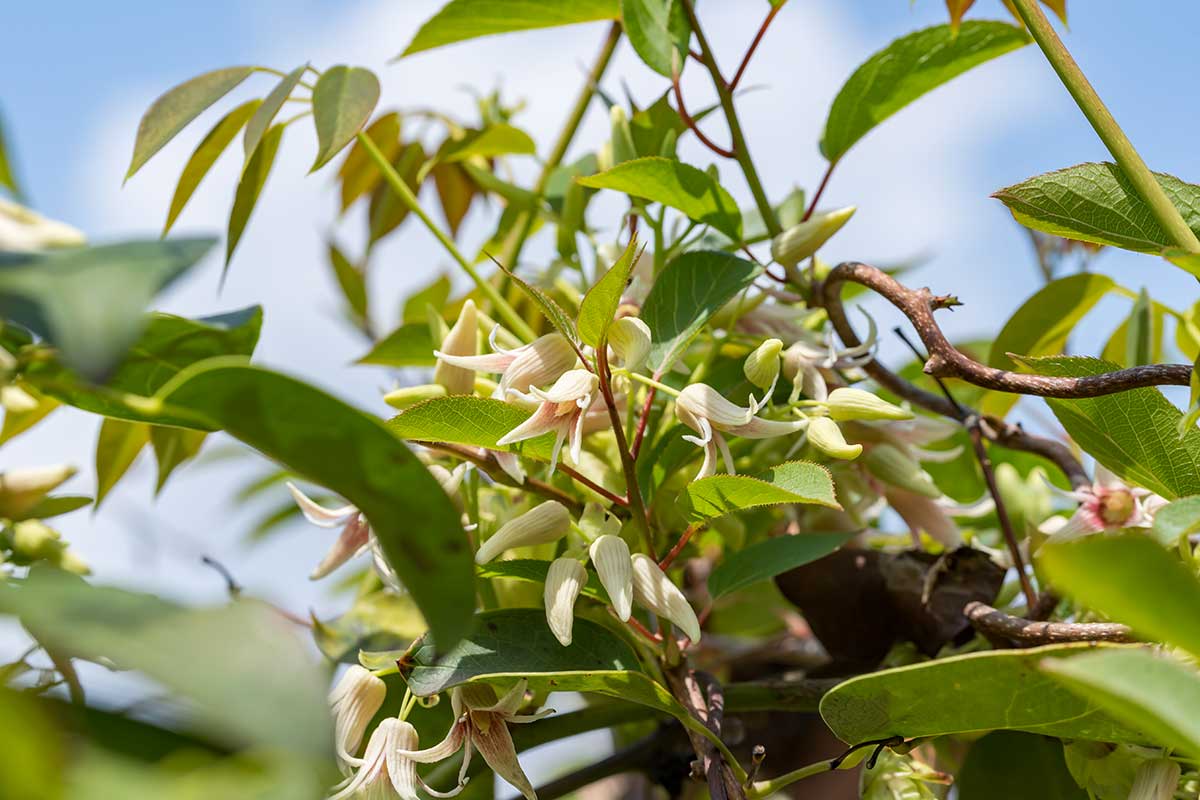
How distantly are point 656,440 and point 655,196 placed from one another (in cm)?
12

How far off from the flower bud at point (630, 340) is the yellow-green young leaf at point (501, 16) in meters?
0.28

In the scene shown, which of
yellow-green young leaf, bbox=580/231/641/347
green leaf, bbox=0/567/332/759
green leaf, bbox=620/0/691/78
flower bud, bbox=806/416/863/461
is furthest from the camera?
green leaf, bbox=620/0/691/78

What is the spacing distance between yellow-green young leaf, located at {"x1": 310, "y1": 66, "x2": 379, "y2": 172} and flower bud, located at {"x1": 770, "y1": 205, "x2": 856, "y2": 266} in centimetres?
22

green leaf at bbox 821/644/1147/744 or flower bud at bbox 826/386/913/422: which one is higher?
flower bud at bbox 826/386/913/422

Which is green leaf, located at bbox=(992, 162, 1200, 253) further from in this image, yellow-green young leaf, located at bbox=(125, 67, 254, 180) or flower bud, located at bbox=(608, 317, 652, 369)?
yellow-green young leaf, located at bbox=(125, 67, 254, 180)

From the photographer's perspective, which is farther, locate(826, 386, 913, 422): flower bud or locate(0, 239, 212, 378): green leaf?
locate(826, 386, 913, 422): flower bud

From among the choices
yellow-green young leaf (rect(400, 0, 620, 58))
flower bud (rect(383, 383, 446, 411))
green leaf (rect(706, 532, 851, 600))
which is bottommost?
green leaf (rect(706, 532, 851, 600))

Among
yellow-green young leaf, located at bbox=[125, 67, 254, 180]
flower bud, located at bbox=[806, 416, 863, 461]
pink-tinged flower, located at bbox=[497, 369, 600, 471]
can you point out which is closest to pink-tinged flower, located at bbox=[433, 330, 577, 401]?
pink-tinged flower, located at bbox=[497, 369, 600, 471]

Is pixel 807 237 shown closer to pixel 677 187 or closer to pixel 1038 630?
pixel 677 187

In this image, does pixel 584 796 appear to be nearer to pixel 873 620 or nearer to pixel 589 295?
pixel 873 620

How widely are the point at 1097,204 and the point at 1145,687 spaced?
260mm

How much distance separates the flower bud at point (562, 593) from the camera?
40 centimetres

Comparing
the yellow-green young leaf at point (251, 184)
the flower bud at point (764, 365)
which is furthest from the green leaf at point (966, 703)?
the yellow-green young leaf at point (251, 184)

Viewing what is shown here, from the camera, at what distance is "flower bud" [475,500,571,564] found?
44 cm
